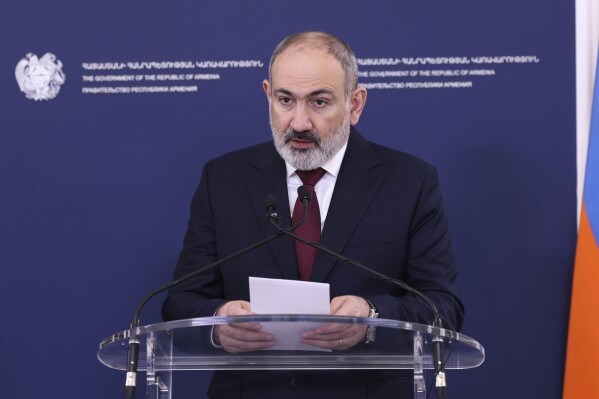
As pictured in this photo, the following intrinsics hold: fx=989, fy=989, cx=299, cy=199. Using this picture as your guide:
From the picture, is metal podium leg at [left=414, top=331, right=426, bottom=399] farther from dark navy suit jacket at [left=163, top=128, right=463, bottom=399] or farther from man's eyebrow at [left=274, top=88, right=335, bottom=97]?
man's eyebrow at [left=274, top=88, right=335, bottom=97]

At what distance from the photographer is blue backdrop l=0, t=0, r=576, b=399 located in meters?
4.21

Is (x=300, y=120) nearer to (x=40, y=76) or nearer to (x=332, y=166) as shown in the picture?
(x=332, y=166)

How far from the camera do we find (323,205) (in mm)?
3459

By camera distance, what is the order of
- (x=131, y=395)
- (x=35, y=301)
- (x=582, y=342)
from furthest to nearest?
(x=35, y=301)
(x=582, y=342)
(x=131, y=395)

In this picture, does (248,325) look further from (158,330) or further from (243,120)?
(243,120)

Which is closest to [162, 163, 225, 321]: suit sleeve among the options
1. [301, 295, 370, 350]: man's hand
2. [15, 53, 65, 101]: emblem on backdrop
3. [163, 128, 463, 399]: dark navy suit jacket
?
[163, 128, 463, 399]: dark navy suit jacket

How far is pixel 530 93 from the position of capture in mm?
4250

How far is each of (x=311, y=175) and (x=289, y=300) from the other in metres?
1.11

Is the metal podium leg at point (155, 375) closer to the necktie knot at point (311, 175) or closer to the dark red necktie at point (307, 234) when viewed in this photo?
the dark red necktie at point (307, 234)

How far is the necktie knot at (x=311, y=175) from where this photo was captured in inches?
139

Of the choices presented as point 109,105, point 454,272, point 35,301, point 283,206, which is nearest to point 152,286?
point 35,301

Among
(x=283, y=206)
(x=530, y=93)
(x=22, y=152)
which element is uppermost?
(x=530, y=93)

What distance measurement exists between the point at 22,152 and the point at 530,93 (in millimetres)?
2240

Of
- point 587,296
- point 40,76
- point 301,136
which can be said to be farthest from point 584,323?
point 40,76
